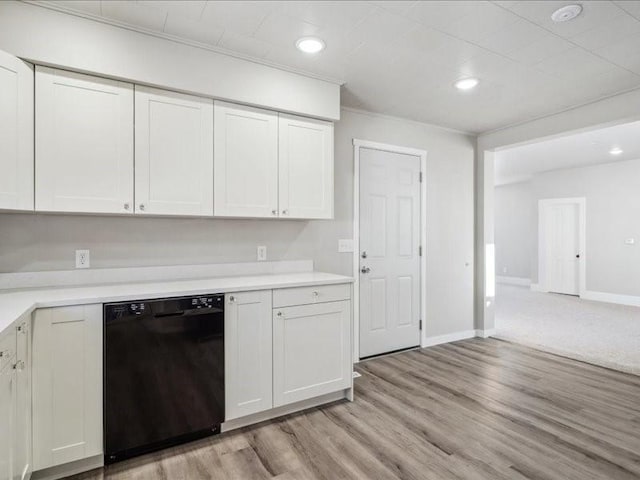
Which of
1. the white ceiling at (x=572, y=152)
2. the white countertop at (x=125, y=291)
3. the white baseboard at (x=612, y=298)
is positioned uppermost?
the white ceiling at (x=572, y=152)

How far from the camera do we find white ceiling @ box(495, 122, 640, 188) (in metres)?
4.93

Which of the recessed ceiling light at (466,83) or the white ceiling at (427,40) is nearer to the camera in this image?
the white ceiling at (427,40)

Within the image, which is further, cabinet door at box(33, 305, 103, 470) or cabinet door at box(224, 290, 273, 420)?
cabinet door at box(224, 290, 273, 420)

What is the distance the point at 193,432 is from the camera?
7.38 ft

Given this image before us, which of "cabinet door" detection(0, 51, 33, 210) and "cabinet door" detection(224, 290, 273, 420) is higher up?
"cabinet door" detection(0, 51, 33, 210)

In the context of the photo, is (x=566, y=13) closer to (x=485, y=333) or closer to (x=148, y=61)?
(x=148, y=61)

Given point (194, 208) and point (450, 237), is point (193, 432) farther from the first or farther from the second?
point (450, 237)

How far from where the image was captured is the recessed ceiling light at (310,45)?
2357 millimetres

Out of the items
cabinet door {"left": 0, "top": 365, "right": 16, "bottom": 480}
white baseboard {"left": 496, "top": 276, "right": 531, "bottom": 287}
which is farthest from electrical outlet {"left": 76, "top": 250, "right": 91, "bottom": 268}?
white baseboard {"left": 496, "top": 276, "right": 531, "bottom": 287}

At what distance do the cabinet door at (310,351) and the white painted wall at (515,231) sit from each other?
23.9 feet

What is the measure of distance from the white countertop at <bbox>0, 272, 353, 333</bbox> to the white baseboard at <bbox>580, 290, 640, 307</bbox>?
6647 millimetres

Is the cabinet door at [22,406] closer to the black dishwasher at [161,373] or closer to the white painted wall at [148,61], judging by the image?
the black dishwasher at [161,373]

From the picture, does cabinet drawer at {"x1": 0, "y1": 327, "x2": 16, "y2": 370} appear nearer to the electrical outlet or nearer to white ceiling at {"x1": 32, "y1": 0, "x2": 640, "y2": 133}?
the electrical outlet

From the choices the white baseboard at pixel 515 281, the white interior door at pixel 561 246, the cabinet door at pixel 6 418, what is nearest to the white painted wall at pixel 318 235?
the cabinet door at pixel 6 418
